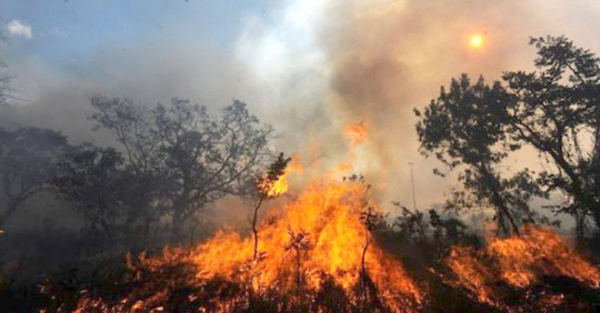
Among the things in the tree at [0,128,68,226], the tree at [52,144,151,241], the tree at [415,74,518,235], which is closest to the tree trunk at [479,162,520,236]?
the tree at [415,74,518,235]

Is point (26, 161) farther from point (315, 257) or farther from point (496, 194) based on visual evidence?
point (496, 194)

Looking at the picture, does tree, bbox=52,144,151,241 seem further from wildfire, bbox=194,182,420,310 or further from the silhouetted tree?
the silhouetted tree

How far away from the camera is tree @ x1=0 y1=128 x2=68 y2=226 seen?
44.5 m

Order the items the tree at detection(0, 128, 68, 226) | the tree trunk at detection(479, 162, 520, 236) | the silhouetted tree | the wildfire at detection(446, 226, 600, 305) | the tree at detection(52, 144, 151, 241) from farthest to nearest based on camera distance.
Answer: the tree at detection(0, 128, 68, 226) → the tree at detection(52, 144, 151, 241) → the tree trunk at detection(479, 162, 520, 236) → the silhouetted tree → the wildfire at detection(446, 226, 600, 305)

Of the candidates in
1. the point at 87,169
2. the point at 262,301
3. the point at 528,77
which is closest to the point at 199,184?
the point at 87,169

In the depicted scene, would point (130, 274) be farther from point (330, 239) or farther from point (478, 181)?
point (478, 181)

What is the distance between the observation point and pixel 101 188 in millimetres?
38188

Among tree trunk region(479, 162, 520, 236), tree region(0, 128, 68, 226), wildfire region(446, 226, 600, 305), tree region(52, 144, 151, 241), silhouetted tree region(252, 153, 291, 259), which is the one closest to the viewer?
wildfire region(446, 226, 600, 305)

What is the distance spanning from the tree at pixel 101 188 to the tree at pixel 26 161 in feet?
23.4

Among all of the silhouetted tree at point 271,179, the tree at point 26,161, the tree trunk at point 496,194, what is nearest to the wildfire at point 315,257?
the silhouetted tree at point 271,179

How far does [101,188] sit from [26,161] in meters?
14.7

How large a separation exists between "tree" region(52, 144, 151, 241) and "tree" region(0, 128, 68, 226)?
23.4 ft

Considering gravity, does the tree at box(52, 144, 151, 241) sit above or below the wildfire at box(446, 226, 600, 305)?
above

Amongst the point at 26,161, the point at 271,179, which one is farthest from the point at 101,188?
the point at 271,179
